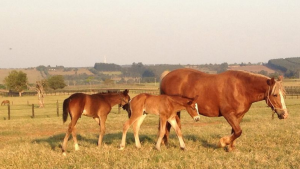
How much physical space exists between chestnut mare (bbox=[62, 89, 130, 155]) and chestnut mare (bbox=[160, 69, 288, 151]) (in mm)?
2082

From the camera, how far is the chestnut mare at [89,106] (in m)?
9.70

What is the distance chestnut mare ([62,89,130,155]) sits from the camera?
382 inches

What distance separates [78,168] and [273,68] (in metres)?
199

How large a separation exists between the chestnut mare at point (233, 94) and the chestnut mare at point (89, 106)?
2082mm

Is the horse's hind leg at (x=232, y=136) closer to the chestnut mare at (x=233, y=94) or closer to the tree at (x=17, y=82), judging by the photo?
the chestnut mare at (x=233, y=94)

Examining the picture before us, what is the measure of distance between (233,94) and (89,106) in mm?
3823

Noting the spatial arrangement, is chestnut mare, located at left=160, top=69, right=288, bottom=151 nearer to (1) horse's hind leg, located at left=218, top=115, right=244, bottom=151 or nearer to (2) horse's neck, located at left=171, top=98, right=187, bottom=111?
(1) horse's hind leg, located at left=218, top=115, right=244, bottom=151

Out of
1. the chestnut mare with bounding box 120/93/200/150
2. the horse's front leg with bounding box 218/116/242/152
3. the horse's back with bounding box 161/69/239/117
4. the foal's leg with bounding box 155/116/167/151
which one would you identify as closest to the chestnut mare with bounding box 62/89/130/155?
the chestnut mare with bounding box 120/93/200/150

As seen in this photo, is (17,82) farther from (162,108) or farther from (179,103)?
(179,103)

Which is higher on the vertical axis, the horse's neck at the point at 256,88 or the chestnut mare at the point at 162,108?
the horse's neck at the point at 256,88

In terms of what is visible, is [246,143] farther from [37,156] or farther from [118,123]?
[118,123]

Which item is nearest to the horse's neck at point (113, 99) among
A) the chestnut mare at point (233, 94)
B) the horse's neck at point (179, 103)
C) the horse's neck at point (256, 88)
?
the chestnut mare at point (233, 94)

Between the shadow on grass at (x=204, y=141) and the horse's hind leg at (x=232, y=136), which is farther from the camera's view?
the shadow on grass at (x=204, y=141)

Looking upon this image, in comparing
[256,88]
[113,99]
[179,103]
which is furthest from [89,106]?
[256,88]
